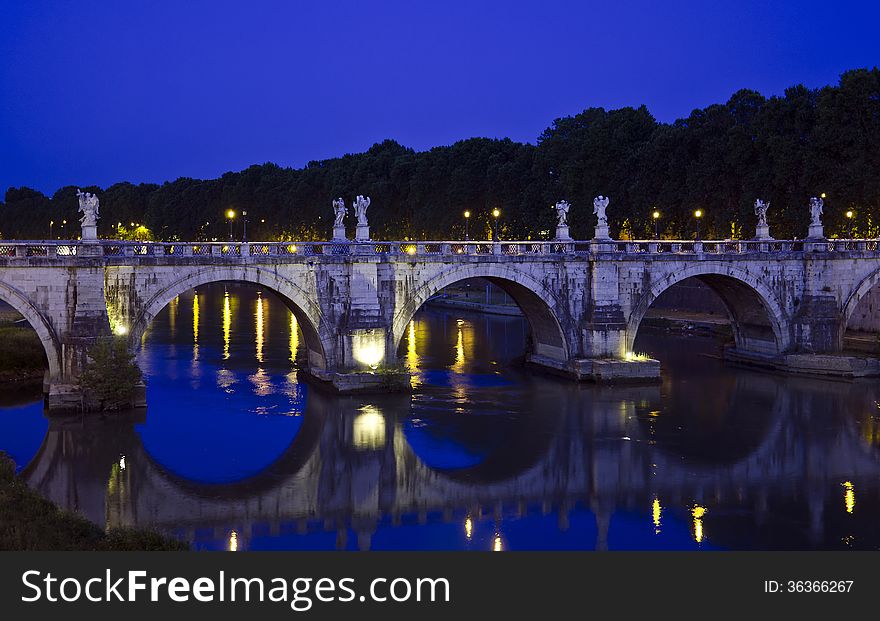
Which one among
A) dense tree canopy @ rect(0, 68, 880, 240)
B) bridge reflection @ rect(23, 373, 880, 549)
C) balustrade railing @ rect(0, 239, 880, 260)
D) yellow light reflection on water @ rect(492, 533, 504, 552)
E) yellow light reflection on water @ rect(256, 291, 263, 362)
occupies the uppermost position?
dense tree canopy @ rect(0, 68, 880, 240)

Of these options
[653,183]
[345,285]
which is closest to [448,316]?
[653,183]

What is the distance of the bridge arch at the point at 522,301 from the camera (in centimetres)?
4619

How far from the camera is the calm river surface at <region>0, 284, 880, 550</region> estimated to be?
87.6 feet

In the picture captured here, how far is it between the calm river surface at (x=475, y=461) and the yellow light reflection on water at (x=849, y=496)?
0.33 ft

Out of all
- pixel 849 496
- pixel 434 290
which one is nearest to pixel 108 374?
pixel 434 290

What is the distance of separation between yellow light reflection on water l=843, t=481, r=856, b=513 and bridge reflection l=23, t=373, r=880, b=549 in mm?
102

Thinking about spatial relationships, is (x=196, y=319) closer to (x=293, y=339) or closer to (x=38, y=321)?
(x=293, y=339)

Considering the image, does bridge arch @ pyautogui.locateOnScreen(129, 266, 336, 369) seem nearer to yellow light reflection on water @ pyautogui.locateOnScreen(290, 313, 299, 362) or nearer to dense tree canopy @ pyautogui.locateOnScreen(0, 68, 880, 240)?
yellow light reflection on water @ pyautogui.locateOnScreen(290, 313, 299, 362)

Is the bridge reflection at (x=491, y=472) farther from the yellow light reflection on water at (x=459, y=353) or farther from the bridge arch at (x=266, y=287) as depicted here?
the yellow light reflection on water at (x=459, y=353)

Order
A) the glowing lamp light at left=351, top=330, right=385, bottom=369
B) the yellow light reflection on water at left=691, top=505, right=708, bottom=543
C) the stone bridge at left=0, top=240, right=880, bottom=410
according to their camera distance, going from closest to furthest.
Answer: the yellow light reflection on water at left=691, top=505, right=708, bottom=543
the stone bridge at left=0, top=240, right=880, bottom=410
the glowing lamp light at left=351, top=330, right=385, bottom=369

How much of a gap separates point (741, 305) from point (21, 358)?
41.1 metres

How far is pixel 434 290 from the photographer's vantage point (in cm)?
4675


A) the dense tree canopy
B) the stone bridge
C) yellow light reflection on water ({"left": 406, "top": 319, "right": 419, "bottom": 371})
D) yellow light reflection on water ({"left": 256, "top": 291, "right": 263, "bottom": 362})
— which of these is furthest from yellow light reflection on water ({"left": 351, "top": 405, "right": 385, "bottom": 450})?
the dense tree canopy

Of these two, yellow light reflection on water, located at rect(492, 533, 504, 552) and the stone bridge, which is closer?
yellow light reflection on water, located at rect(492, 533, 504, 552)
